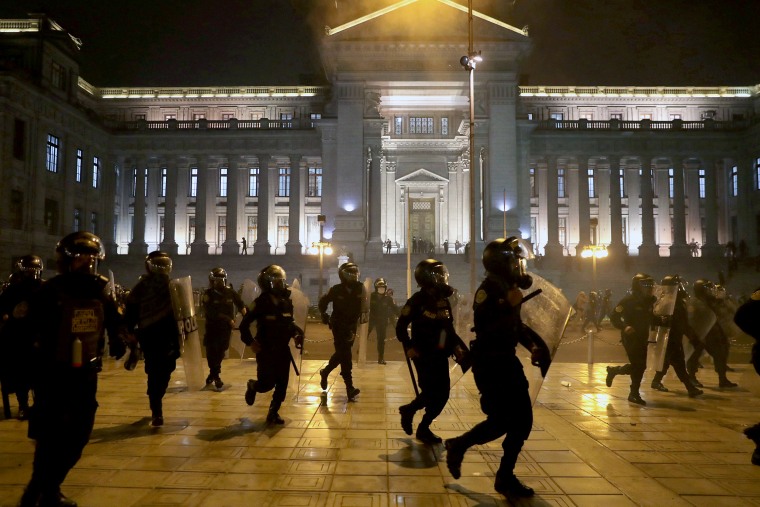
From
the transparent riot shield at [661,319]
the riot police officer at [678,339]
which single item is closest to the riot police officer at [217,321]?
the transparent riot shield at [661,319]

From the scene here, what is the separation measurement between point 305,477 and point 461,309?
8.95 m

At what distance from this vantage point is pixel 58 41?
42.8 meters

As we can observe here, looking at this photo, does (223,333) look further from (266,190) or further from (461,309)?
(266,190)

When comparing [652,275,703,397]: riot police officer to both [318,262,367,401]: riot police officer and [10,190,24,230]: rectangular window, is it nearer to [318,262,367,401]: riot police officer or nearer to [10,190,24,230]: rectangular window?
[318,262,367,401]: riot police officer

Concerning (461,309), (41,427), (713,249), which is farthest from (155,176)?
(41,427)

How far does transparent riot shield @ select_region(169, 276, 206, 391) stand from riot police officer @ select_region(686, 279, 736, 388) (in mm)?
9098

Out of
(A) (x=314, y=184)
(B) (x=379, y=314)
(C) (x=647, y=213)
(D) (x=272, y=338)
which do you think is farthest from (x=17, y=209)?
(C) (x=647, y=213)

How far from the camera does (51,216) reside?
41.8m

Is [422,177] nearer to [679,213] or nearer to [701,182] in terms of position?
[679,213]

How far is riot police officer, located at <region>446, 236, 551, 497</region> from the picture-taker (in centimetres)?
498

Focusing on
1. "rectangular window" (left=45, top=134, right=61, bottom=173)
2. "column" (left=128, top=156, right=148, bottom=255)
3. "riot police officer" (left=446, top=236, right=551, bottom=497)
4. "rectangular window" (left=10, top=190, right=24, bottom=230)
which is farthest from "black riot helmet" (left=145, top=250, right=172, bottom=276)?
"column" (left=128, top=156, right=148, bottom=255)

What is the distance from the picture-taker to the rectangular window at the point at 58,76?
141 ft

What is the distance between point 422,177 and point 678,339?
37838mm

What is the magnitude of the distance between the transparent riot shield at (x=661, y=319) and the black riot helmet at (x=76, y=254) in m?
8.95
